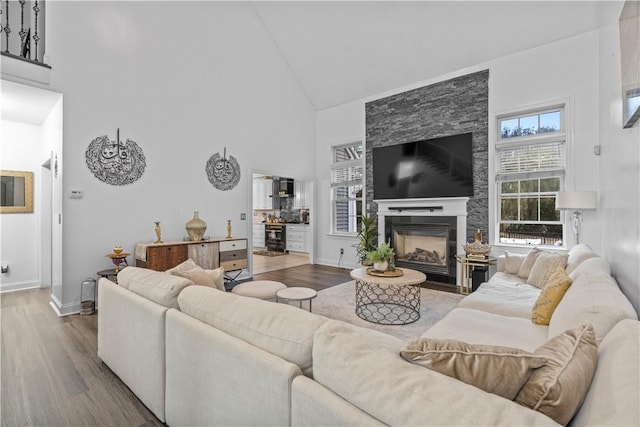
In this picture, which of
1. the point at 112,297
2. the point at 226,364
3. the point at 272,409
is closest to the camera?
the point at 272,409

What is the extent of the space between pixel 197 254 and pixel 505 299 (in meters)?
3.96

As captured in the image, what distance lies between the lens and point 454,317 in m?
2.27

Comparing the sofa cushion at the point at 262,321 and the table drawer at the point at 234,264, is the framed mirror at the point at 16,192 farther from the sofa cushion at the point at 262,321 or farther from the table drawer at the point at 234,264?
the sofa cushion at the point at 262,321

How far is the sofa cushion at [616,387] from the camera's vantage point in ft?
2.17

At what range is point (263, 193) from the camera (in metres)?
10.2

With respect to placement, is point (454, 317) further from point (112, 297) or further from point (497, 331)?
point (112, 297)

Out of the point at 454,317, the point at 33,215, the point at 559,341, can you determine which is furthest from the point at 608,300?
the point at 33,215

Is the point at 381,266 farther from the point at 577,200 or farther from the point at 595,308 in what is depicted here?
the point at 577,200

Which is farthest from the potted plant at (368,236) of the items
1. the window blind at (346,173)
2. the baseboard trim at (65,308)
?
the baseboard trim at (65,308)

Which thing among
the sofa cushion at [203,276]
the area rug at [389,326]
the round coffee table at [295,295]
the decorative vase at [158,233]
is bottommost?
the area rug at [389,326]

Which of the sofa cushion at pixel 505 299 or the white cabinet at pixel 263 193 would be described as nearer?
the sofa cushion at pixel 505 299

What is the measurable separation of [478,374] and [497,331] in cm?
138

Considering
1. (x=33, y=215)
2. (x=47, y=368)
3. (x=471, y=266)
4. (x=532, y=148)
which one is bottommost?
(x=47, y=368)

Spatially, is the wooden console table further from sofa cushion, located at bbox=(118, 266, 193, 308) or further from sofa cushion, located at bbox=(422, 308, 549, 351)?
sofa cushion, located at bbox=(118, 266, 193, 308)
